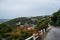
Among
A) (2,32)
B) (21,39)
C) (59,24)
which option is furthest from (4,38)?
(59,24)

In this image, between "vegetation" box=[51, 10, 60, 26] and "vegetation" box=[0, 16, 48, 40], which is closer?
"vegetation" box=[0, 16, 48, 40]

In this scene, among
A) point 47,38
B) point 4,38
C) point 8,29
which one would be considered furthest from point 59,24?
point 47,38

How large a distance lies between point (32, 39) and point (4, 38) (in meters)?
2.80

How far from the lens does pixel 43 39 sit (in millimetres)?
4695

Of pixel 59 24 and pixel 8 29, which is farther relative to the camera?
pixel 59 24

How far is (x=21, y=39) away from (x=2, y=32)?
9.97 feet

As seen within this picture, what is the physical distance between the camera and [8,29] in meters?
8.47

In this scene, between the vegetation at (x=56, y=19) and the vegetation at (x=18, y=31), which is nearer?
the vegetation at (x=18, y=31)

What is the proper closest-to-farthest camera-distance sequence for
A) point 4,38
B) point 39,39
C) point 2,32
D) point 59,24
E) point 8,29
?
point 39,39
point 4,38
point 2,32
point 8,29
point 59,24

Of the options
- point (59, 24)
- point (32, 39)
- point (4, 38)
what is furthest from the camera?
point (59, 24)

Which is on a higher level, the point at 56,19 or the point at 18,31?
the point at 56,19

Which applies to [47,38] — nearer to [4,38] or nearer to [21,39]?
[21,39]

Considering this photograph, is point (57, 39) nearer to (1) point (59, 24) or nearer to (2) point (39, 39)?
(2) point (39, 39)

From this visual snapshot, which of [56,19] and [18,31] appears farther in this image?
[56,19]
